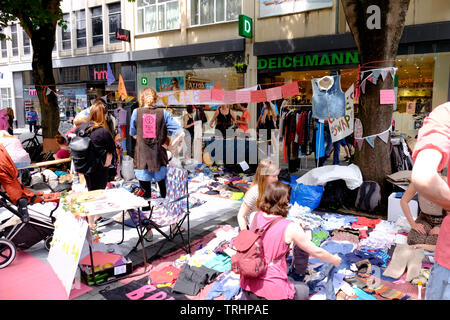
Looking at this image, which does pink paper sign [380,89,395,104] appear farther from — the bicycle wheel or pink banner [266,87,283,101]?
the bicycle wheel

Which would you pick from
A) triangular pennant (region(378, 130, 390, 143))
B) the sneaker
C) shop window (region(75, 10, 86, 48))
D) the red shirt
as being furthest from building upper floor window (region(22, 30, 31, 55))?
the red shirt

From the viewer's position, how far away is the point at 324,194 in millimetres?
6914

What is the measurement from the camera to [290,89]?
802 centimetres

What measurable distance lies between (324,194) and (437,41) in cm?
690

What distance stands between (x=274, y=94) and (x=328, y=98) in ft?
5.76

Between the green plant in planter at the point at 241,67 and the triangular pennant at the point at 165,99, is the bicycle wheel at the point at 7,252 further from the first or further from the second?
the green plant in planter at the point at 241,67

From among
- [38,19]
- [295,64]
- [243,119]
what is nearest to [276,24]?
[295,64]

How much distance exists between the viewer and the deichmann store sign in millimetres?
11586

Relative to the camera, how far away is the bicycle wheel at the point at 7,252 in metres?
4.34

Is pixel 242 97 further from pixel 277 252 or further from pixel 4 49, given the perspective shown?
pixel 4 49

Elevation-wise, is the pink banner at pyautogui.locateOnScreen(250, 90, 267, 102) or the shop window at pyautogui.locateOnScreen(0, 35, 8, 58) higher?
the shop window at pyautogui.locateOnScreen(0, 35, 8, 58)

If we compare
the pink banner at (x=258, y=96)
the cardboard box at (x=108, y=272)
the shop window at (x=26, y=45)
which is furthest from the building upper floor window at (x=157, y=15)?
the cardboard box at (x=108, y=272)

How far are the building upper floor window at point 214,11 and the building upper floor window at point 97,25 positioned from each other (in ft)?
22.5

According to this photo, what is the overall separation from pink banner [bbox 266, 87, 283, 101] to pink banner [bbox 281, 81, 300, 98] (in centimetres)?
24
